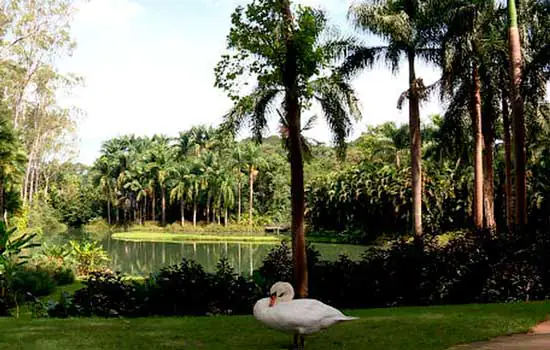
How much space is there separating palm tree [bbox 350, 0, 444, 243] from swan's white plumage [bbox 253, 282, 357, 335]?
514 inches

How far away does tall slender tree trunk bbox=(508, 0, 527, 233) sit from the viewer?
15547 millimetres

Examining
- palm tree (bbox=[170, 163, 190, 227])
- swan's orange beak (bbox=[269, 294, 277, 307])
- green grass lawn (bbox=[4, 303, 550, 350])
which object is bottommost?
green grass lawn (bbox=[4, 303, 550, 350])

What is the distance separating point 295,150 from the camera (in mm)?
13281

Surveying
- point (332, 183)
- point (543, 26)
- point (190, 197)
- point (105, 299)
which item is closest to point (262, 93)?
point (105, 299)

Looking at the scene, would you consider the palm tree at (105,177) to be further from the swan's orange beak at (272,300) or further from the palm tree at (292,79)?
the swan's orange beak at (272,300)

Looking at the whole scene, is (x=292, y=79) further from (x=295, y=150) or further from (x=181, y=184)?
(x=181, y=184)

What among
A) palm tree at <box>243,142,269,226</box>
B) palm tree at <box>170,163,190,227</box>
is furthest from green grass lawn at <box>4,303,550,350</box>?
palm tree at <box>170,163,190,227</box>

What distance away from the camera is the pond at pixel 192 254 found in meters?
29.5

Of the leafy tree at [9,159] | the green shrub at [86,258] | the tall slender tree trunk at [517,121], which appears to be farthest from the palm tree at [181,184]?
the tall slender tree trunk at [517,121]

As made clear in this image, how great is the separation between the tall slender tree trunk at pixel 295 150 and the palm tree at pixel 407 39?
6.13 m

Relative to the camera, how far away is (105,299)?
1156 centimetres

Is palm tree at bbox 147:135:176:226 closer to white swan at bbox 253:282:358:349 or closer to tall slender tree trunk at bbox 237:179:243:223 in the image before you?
tall slender tree trunk at bbox 237:179:243:223

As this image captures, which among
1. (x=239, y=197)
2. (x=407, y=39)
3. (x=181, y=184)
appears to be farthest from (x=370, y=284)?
(x=181, y=184)

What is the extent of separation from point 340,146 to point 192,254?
81.7 ft
